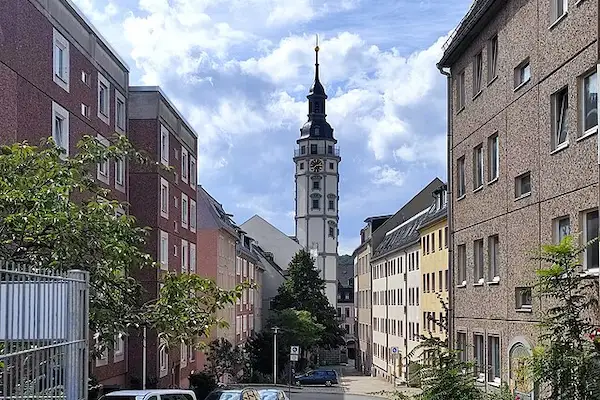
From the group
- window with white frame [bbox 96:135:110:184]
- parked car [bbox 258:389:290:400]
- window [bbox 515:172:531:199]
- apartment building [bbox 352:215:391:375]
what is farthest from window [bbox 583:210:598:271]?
apartment building [bbox 352:215:391:375]

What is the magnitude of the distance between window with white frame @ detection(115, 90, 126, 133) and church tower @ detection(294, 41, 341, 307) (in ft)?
248

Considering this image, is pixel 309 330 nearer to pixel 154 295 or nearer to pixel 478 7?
pixel 154 295

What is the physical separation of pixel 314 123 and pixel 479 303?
9125cm

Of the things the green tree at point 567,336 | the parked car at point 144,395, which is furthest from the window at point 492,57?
the parked car at point 144,395

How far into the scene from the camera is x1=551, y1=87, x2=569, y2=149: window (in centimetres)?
1777

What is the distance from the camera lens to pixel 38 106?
2523 centimetres

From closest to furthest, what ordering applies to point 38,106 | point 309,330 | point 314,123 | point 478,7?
point 478,7, point 38,106, point 309,330, point 314,123

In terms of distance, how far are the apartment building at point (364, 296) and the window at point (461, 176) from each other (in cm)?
6006

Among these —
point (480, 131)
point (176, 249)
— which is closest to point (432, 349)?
point (480, 131)

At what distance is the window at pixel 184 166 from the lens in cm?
4622

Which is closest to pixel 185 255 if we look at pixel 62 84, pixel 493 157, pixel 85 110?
pixel 85 110

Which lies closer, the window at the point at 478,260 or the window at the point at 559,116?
the window at the point at 559,116

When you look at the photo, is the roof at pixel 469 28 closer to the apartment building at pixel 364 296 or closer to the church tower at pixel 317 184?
the apartment building at pixel 364 296

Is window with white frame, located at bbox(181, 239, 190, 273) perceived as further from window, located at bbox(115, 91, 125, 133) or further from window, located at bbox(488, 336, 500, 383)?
window, located at bbox(488, 336, 500, 383)
